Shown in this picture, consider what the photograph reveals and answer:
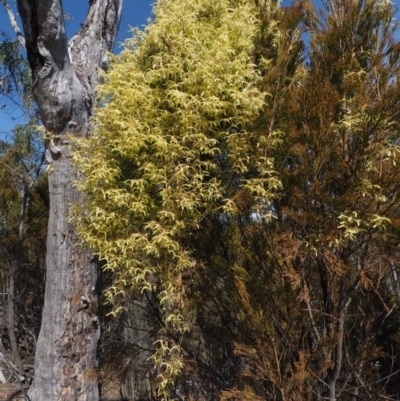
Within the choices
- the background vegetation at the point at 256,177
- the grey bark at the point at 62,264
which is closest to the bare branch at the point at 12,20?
the grey bark at the point at 62,264

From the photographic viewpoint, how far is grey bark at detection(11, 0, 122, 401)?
13.0ft

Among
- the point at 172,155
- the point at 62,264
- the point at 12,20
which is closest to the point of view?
the point at 172,155

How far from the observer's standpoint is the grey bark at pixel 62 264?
3.95 metres

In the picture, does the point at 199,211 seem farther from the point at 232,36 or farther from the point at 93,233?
the point at 232,36

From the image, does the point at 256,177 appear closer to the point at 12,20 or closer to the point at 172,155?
the point at 172,155

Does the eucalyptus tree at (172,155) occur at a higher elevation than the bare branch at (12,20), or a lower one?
lower

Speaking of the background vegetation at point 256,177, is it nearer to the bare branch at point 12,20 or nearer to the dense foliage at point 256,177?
the dense foliage at point 256,177

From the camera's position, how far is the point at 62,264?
13.3 ft

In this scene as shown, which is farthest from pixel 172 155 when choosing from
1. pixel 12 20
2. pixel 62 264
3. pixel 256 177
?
pixel 12 20

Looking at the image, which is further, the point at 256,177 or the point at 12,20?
the point at 12,20

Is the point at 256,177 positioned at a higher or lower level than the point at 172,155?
lower

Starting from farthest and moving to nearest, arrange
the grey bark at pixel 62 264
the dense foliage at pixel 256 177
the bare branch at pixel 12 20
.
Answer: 1. the bare branch at pixel 12 20
2. the grey bark at pixel 62 264
3. the dense foliage at pixel 256 177

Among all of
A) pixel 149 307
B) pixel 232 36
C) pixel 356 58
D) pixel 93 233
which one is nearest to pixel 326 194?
pixel 356 58

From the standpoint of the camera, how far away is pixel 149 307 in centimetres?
335
